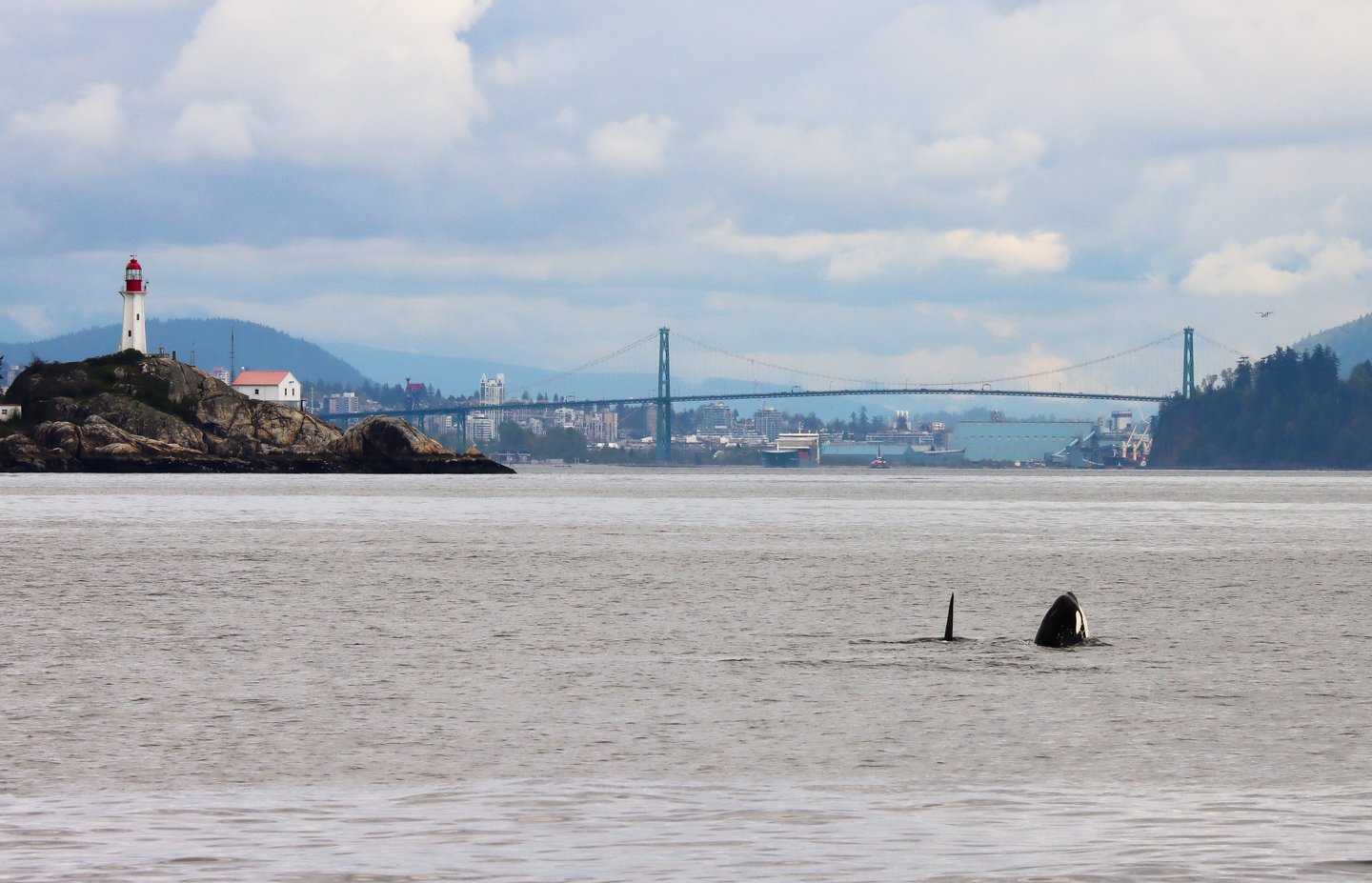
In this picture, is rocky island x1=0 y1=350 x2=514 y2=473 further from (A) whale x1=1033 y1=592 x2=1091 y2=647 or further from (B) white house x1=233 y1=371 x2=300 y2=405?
(A) whale x1=1033 y1=592 x2=1091 y2=647

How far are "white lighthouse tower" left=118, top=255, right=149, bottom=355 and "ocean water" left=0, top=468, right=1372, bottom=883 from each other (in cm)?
9959

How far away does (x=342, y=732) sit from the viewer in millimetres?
16109

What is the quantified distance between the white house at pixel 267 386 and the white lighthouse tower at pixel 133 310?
1266 centimetres

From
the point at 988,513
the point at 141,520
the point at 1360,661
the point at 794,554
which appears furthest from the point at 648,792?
the point at 988,513

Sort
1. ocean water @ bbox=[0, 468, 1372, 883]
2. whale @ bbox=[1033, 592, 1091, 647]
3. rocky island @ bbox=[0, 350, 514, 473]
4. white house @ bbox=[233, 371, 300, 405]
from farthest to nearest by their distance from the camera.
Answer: white house @ bbox=[233, 371, 300, 405], rocky island @ bbox=[0, 350, 514, 473], whale @ bbox=[1033, 592, 1091, 647], ocean water @ bbox=[0, 468, 1372, 883]

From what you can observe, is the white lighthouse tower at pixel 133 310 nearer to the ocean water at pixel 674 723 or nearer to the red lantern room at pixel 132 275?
the red lantern room at pixel 132 275

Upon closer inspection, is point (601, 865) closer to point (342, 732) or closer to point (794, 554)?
point (342, 732)

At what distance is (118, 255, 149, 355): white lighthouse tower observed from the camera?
138750 millimetres

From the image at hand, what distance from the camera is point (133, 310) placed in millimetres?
142000

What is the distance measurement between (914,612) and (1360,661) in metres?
9.51

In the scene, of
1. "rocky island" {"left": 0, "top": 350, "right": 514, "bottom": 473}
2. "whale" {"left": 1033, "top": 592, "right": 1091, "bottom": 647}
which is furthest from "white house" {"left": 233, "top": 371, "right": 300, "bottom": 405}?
"whale" {"left": 1033, "top": 592, "right": 1091, "bottom": 647}

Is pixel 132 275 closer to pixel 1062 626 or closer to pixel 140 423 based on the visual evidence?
pixel 140 423

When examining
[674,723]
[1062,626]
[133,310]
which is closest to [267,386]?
[133,310]

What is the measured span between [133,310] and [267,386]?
19.0 meters
